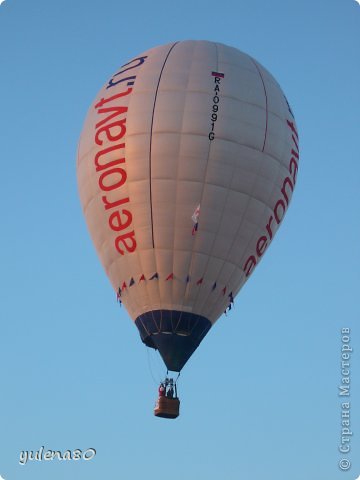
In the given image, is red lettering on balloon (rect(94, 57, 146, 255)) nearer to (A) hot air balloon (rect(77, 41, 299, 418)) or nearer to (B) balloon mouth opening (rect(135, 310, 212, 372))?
(A) hot air balloon (rect(77, 41, 299, 418))

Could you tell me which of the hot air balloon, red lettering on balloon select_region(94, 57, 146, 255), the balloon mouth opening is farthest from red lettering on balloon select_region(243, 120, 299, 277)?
red lettering on balloon select_region(94, 57, 146, 255)

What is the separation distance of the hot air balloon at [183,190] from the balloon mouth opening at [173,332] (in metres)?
0.02

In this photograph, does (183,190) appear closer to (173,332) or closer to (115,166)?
(115,166)

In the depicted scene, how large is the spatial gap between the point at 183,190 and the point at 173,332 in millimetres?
3420

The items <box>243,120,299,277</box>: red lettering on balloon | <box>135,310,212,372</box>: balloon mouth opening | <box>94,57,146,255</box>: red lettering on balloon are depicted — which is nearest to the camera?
<box>135,310,212,372</box>: balloon mouth opening

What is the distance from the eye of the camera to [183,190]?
3947 cm

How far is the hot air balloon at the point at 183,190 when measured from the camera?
39438 mm

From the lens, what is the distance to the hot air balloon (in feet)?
129

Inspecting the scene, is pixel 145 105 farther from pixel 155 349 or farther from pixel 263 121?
pixel 155 349

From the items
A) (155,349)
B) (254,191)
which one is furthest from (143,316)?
(254,191)

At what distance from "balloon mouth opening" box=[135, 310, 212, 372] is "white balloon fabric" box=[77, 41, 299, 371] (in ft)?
0.08

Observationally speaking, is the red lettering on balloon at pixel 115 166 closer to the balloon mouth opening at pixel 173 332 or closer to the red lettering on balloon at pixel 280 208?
the balloon mouth opening at pixel 173 332

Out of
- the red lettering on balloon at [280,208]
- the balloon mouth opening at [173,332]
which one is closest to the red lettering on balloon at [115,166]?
the balloon mouth opening at [173,332]

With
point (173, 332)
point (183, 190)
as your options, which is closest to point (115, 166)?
point (183, 190)
